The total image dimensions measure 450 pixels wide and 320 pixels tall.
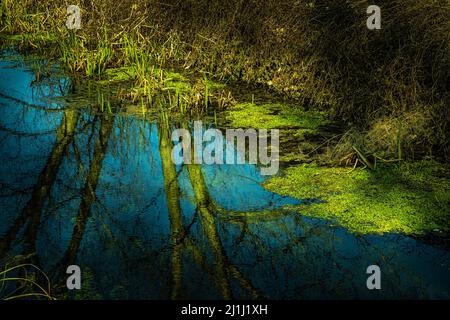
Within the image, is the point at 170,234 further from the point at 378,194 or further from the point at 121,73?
the point at 121,73

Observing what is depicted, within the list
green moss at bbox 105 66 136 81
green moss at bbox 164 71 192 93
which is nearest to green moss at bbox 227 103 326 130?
green moss at bbox 164 71 192 93

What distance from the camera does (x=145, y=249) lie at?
138 inches

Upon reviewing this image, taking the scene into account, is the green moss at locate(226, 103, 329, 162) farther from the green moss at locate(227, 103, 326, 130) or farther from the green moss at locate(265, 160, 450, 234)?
the green moss at locate(265, 160, 450, 234)

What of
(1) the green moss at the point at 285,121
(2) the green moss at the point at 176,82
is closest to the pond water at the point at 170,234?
(1) the green moss at the point at 285,121

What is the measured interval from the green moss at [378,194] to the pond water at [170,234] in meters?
0.13

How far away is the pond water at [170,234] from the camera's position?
3182 mm

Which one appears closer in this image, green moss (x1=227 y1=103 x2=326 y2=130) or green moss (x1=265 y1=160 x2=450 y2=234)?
green moss (x1=265 y1=160 x2=450 y2=234)

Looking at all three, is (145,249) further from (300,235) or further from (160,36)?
(160,36)

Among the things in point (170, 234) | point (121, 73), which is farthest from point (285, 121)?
point (170, 234)

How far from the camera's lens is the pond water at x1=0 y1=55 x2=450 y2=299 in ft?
10.4

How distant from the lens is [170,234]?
3674 mm

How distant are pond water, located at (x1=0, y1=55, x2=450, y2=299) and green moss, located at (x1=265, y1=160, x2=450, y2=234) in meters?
0.13

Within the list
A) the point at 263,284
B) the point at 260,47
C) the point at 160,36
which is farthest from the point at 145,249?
the point at 160,36

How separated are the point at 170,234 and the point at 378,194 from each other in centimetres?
135
